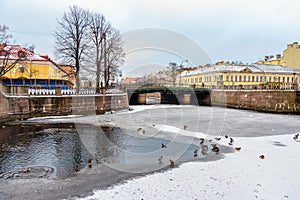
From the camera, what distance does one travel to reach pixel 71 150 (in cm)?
1071

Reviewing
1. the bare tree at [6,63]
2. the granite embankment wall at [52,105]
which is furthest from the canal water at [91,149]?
the bare tree at [6,63]

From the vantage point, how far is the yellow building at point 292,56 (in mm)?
58881

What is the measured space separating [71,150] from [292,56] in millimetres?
71460

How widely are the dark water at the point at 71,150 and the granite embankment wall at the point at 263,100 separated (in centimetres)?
2648

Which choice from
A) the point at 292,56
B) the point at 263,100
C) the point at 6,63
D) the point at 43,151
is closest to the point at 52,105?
the point at 6,63

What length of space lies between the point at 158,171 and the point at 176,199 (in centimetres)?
206

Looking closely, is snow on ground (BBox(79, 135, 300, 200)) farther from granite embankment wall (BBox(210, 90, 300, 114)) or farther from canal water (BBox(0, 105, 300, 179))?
granite embankment wall (BBox(210, 90, 300, 114))

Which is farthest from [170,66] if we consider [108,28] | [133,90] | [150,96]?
[108,28]

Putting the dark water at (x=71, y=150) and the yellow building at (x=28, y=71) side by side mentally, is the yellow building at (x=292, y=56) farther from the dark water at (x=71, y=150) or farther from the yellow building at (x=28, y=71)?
→ the dark water at (x=71, y=150)

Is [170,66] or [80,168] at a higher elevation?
[170,66]

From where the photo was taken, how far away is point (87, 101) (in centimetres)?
2698

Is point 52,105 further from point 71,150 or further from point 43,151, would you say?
point 71,150

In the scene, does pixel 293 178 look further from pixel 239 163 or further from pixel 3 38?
pixel 3 38

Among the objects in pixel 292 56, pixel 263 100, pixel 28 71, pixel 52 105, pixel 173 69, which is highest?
pixel 292 56
